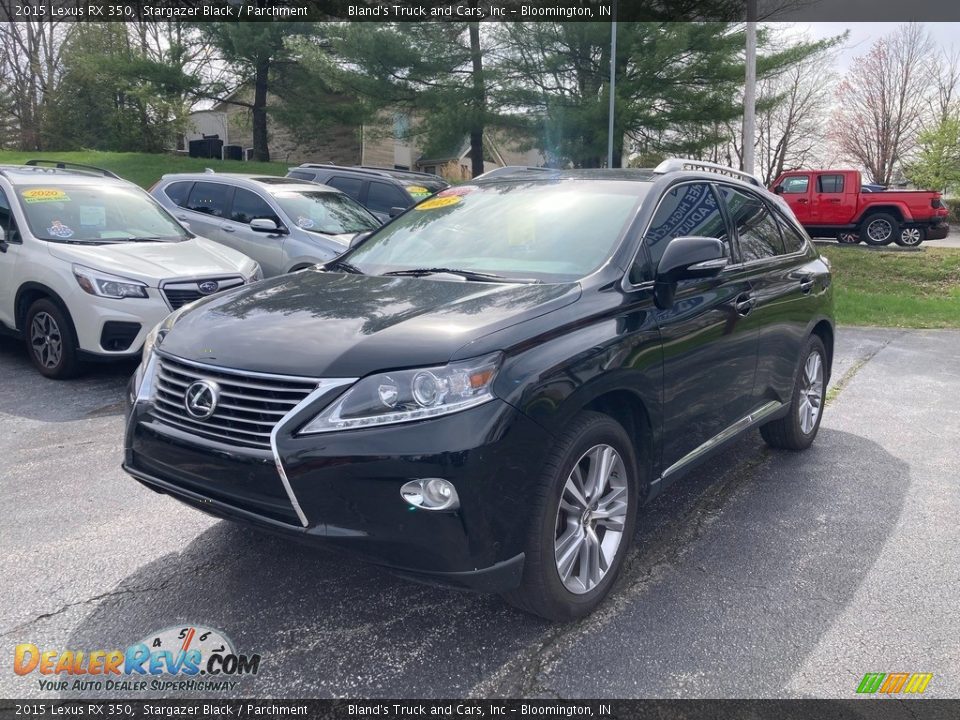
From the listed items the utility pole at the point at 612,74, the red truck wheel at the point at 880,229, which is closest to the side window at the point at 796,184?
the red truck wheel at the point at 880,229

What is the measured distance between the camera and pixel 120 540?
3.85 metres

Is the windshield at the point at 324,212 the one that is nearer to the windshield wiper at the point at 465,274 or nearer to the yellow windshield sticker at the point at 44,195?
the yellow windshield sticker at the point at 44,195

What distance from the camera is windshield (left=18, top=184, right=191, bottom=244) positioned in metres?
7.16

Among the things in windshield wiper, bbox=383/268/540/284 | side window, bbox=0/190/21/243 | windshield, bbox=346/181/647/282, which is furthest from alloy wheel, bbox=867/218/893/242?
windshield wiper, bbox=383/268/540/284

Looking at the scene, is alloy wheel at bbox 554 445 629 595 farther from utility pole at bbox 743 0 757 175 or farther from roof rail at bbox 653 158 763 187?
utility pole at bbox 743 0 757 175

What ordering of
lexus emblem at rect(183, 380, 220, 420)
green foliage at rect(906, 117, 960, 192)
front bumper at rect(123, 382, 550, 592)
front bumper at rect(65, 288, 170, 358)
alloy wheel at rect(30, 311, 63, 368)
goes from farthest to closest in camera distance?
1. green foliage at rect(906, 117, 960, 192)
2. alloy wheel at rect(30, 311, 63, 368)
3. front bumper at rect(65, 288, 170, 358)
4. lexus emblem at rect(183, 380, 220, 420)
5. front bumper at rect(123, 382, 550, 592)

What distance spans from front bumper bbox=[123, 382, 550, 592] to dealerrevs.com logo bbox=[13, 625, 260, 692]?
0.51 metres

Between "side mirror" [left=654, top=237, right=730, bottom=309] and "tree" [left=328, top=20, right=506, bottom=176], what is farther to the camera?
"tree" [left=328, top=20, right=506, bottom=176]

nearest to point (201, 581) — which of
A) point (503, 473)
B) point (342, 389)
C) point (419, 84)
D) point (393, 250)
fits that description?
point (342, 389)

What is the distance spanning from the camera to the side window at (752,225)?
4.62 m

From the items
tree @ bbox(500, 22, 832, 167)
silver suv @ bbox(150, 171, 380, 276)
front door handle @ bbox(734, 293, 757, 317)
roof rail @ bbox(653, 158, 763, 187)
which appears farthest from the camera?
tree @ bbox(500, 22, 832, 167)

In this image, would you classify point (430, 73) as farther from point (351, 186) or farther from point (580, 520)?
point (580, 520)

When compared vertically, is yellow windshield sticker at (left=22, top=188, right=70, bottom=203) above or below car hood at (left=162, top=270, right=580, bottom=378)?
above

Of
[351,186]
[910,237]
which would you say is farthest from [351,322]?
[910,237]
